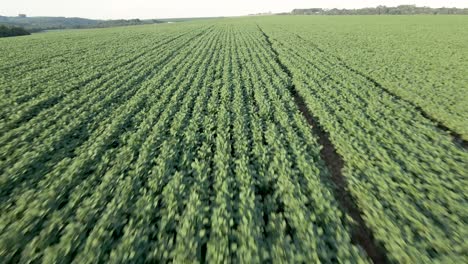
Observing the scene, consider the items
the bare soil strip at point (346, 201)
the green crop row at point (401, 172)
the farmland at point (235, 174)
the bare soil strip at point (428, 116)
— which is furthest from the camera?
the bare soil strip at point (428, 116)

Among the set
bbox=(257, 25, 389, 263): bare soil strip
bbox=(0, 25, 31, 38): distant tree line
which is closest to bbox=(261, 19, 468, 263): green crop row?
bbox=(257, 25, 389, 263): bare soil strip

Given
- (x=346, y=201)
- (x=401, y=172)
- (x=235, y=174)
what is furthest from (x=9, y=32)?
(x=401, y=172)

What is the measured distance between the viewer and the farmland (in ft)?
13.8

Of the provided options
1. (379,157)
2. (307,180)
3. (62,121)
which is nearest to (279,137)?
(307,180)

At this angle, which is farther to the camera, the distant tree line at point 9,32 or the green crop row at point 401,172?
the distant tree line at point 9,32

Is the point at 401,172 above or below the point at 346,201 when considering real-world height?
above

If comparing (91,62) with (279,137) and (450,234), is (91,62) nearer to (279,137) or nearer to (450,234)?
(279,137)

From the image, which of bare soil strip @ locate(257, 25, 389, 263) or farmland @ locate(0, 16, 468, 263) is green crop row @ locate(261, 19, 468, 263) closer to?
farmland @ locate(0, 16, 468, 263)

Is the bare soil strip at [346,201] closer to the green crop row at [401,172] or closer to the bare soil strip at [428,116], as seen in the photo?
the green crop row at [401,172]

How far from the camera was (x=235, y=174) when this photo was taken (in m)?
6.21

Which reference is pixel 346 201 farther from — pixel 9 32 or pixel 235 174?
pixel 9 32

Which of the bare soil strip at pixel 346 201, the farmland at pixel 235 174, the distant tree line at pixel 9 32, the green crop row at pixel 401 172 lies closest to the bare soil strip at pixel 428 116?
the farmland at pixel 235 174

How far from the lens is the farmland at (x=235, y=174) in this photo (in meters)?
4.21

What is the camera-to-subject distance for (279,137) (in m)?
7.85
